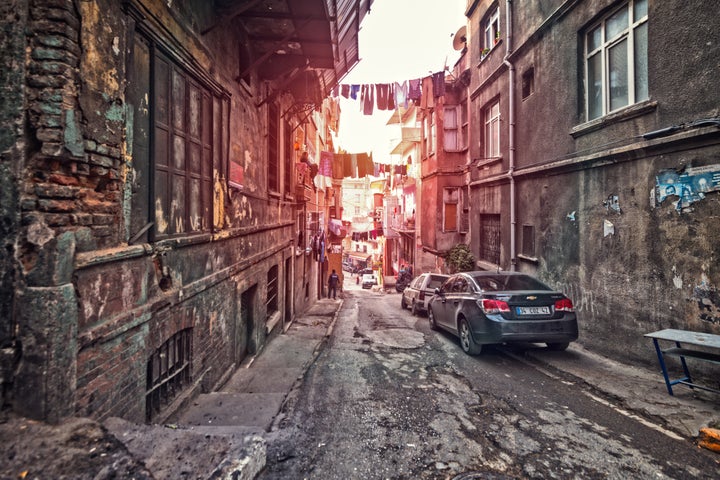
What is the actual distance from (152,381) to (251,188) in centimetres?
454

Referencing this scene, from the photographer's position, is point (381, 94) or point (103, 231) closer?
point (103, 231)

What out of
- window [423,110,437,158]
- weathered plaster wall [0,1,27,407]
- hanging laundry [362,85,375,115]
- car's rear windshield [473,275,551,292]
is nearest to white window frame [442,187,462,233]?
window [423,110,437,158]

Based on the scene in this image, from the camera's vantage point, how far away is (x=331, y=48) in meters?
7.64

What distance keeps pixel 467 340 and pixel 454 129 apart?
510 inches

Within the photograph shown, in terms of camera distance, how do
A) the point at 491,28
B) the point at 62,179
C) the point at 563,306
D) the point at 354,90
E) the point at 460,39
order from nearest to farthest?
the point at 62,179, the point at 563,306, the point at 491,28, the point at 354,90, the point at 460,39

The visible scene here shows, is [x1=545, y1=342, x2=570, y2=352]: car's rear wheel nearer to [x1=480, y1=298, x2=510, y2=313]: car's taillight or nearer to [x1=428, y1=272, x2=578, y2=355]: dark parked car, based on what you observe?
[x1=428, y1=272, x2=578, y2=355]: dark parked car

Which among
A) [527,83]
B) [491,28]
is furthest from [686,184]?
[491,28]

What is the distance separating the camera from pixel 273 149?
1059cm

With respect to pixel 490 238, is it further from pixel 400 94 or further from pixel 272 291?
pixel 272 291

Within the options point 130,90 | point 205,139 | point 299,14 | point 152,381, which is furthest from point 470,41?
point 152,381

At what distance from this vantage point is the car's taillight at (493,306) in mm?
6930

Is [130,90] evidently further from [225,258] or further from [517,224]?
[517,224]

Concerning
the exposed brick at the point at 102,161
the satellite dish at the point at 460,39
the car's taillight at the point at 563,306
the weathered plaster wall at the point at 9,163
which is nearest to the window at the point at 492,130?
the satellite dish at the point at 460,39

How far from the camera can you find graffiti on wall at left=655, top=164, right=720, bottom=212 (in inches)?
212
